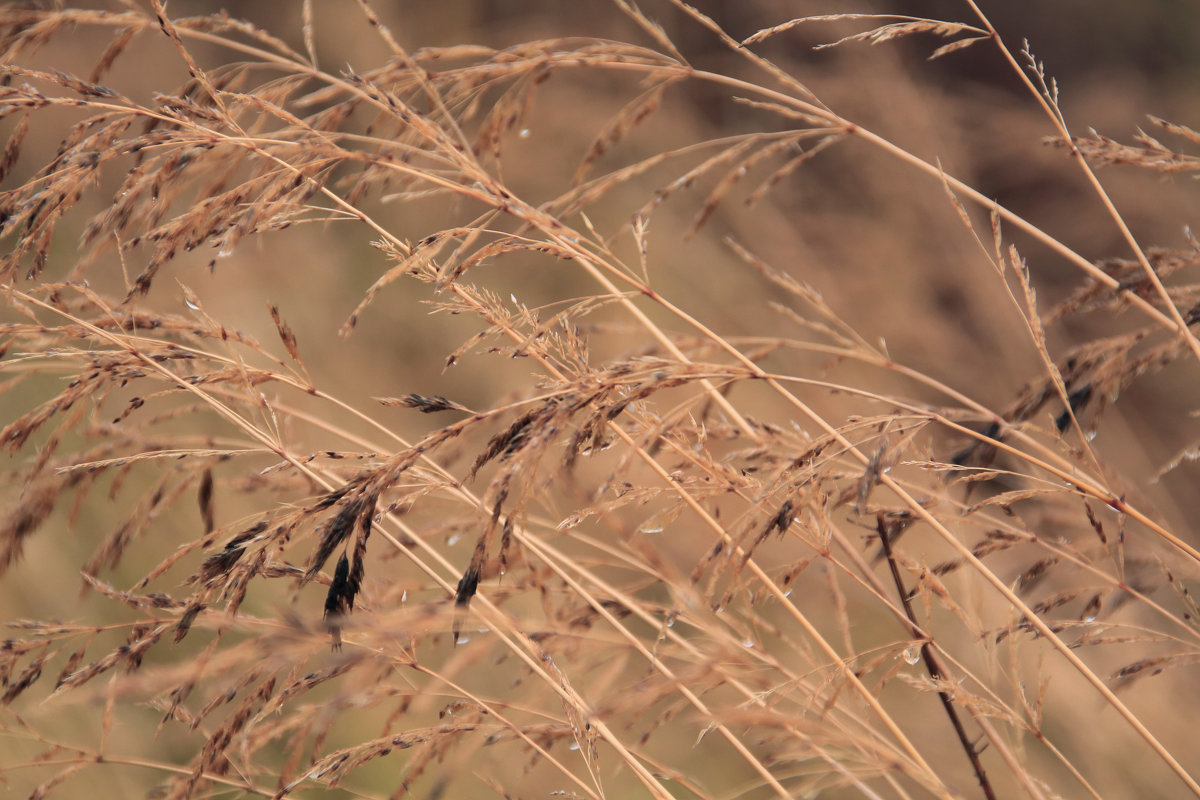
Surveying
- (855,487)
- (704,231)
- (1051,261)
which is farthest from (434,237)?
(1051,261)

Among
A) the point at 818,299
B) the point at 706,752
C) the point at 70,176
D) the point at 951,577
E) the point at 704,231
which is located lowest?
the point at 706,752

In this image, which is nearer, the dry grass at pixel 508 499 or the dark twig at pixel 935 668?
the dry grass at pixel 508 499

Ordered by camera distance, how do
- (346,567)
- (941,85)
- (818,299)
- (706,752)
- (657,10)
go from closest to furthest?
(346,567) → (818,299) → (706,752) → (941,85) → (657,10)

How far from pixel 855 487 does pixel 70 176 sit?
1.03 m

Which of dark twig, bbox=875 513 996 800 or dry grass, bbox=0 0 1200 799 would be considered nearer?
dry grass, bbox=0 0 1200 799

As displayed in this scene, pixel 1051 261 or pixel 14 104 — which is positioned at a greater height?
pixel 14 104

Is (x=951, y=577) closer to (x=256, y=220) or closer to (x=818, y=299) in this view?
(x=818, y=299)

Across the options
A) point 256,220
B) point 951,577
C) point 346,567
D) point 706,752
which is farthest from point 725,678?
point 951,577

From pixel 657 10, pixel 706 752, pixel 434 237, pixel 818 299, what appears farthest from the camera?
pixel 657 10

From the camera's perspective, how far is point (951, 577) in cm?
272

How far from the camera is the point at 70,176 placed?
1.01 m

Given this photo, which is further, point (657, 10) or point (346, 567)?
point (657, 10)

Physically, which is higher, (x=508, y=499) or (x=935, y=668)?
(x=508, y=499)

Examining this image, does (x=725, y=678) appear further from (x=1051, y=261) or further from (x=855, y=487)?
(x=1051, y=261)
